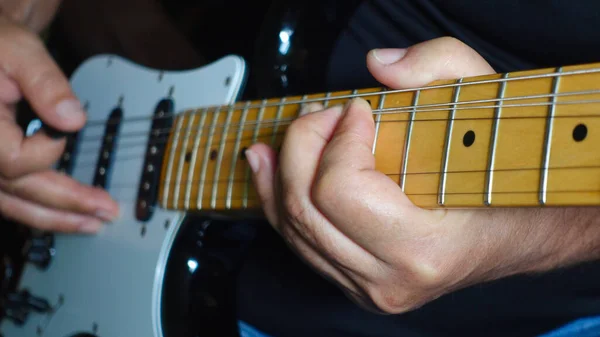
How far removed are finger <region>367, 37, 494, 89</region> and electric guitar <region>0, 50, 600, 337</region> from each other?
0.02 m

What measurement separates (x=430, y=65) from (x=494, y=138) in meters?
Answer: 0.11

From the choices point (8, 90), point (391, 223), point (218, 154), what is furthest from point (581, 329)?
point (8, 90)

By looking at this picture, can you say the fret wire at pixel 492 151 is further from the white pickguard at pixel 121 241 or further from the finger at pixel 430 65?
the white pickguard at pixel 121 241

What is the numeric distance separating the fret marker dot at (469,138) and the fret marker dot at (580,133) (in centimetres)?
8

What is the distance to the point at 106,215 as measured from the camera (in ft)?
2.85

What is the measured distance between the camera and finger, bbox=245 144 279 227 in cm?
60

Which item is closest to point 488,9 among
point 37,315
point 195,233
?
point 195,233

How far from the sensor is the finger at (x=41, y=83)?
87cm

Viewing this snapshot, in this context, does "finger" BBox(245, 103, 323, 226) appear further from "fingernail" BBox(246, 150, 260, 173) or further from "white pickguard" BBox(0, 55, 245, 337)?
"white pickguard" BBox(0, 55, 245, 337)

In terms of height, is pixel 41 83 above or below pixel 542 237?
above

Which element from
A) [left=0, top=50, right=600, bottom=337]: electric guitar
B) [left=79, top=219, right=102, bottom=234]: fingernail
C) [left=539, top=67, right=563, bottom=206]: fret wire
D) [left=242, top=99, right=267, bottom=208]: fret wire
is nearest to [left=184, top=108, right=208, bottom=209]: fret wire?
[left=0, top=50, right=600, bottom=337]: electric guitar

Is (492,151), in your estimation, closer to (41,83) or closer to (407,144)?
(407,144)

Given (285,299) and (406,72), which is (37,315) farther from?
(406,72)

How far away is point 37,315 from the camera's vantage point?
963mm
